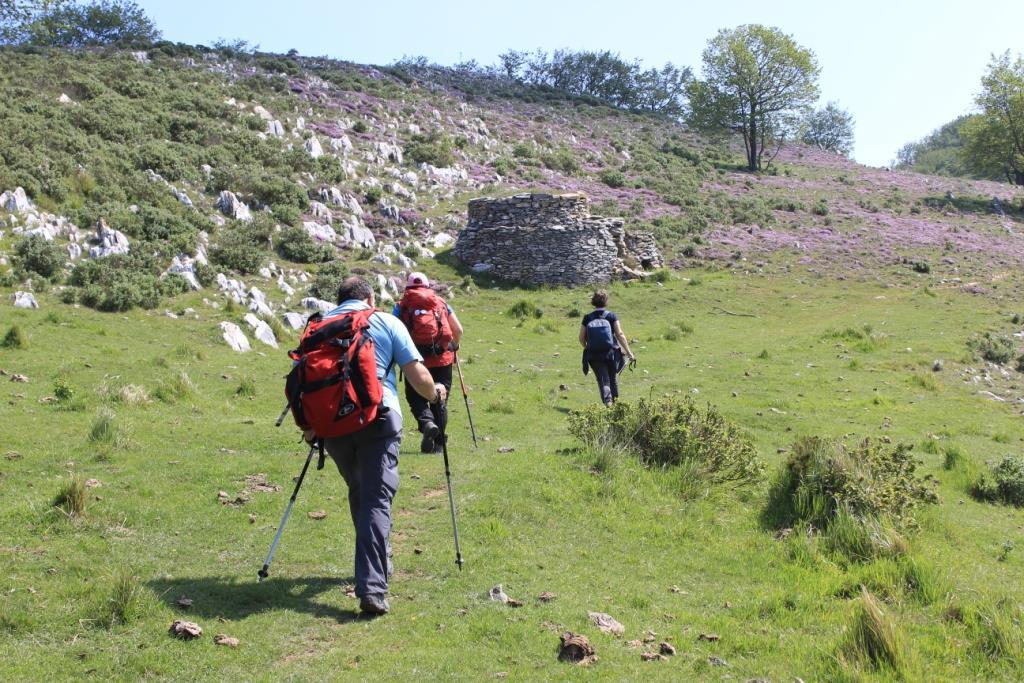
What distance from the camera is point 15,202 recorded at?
73.1ft

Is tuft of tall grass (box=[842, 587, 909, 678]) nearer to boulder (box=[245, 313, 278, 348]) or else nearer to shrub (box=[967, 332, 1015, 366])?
boulder (box=[245, 313, 278, 348])

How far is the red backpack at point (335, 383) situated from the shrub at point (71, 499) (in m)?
3.23

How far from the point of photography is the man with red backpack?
5.66 m

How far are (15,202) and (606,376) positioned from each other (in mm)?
19096

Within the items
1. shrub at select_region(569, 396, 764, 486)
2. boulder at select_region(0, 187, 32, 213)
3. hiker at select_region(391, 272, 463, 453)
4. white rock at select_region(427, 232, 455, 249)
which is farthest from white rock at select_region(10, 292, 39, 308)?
white rock at select_region(427, 232, 455, 249)

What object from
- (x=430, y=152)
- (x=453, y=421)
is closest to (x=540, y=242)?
(x=430, y=152)

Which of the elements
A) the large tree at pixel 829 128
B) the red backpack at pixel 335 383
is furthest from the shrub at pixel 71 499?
the large tree at pixel 829 128

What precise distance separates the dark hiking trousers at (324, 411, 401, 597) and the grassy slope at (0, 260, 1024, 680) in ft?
1.31

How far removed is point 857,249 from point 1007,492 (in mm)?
32546

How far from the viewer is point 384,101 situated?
50.6m

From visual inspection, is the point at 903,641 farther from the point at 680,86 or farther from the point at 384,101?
the point at 680,86

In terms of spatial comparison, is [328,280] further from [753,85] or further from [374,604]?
[753,85]

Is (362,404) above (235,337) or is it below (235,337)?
above

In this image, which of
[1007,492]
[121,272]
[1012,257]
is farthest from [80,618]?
[1012,257]
